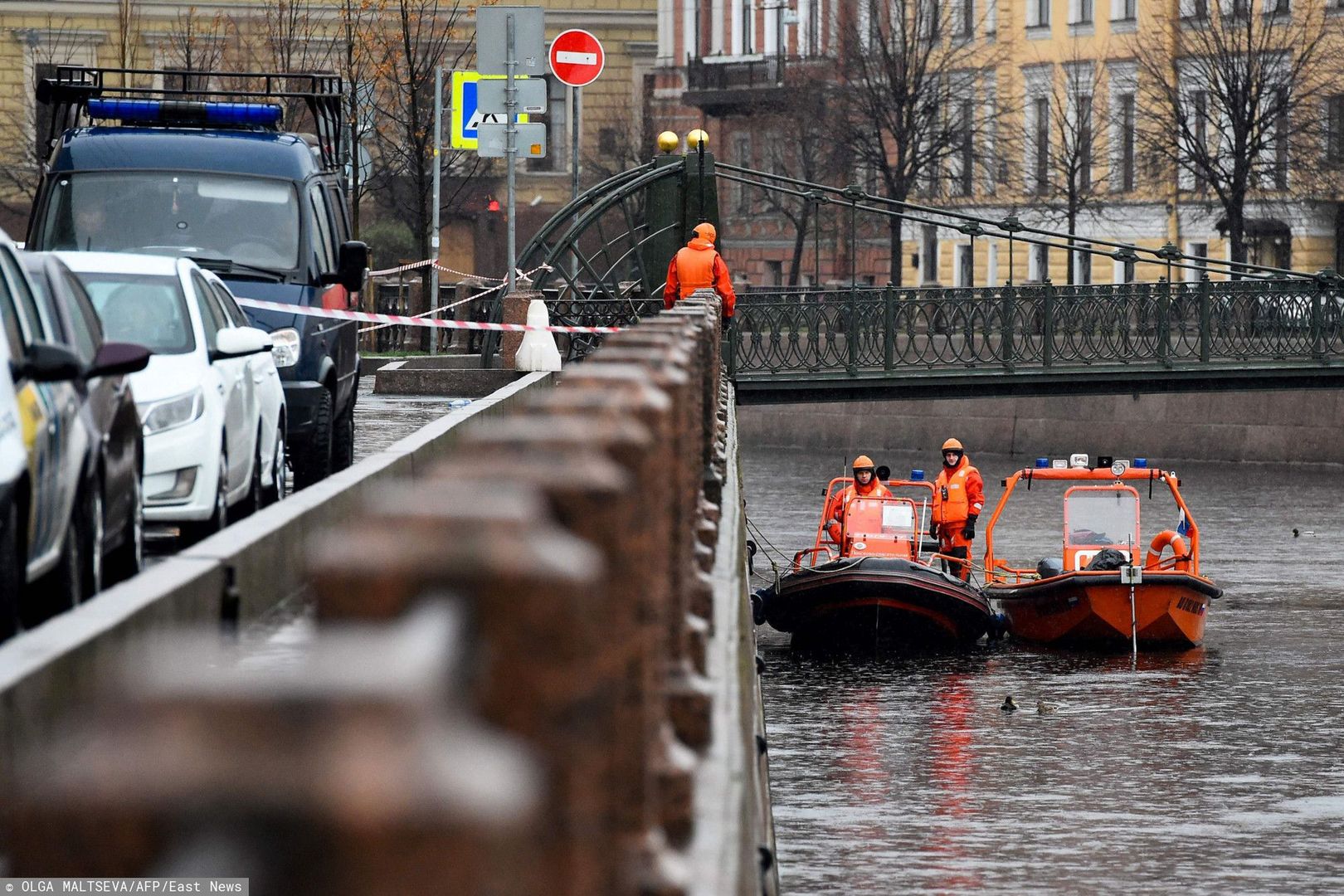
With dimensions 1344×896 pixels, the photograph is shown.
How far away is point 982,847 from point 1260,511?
2384 centimetres

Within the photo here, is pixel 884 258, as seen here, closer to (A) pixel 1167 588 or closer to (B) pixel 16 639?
(A) pixel 1167 588

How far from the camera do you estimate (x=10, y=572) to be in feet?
23.1

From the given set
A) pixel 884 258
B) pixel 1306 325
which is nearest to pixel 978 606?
pixel 1306 325

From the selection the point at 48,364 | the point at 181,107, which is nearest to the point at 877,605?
the point at 181,107

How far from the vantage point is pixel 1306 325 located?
34.1 metres

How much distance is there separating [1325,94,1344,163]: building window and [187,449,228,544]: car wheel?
43756mm

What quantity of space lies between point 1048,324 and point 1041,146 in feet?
89.9

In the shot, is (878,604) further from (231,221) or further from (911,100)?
(911,100)

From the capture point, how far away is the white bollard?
78.1ft

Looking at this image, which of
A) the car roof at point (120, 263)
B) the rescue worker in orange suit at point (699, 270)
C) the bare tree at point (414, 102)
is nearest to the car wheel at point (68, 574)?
the car roof at point (120, 263)

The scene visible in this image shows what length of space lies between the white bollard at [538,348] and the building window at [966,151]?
3508 centimetres

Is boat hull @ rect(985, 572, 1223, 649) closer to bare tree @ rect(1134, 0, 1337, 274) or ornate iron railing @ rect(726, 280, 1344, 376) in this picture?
ornate iron railing @ rect(726, 280, 1344, 376)

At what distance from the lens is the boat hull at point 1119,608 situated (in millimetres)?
28172

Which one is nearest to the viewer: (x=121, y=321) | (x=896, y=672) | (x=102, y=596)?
(x=102, y=596)
